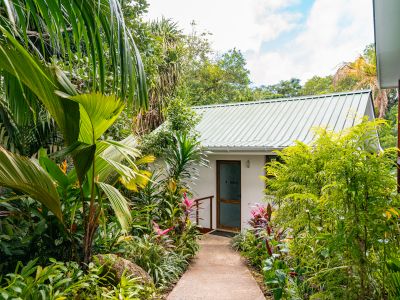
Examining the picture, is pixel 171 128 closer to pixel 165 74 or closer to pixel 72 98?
pixel 165 74

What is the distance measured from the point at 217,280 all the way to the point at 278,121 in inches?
220

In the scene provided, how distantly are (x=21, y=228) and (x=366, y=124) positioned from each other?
4.07 metres

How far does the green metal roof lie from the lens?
26.9 feet

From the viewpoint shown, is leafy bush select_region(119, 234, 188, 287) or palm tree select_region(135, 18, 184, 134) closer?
leafy bush select_region(119, 234, 188, 287)

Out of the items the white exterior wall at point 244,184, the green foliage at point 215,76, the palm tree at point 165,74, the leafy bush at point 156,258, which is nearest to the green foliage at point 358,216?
the leafy bush at point 156,258

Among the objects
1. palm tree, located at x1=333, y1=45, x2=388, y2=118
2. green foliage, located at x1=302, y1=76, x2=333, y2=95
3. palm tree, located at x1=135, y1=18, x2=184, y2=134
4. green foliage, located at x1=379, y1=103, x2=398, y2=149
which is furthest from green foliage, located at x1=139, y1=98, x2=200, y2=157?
green foliage, located at x1=302, y1=76, x2=333, y2=95

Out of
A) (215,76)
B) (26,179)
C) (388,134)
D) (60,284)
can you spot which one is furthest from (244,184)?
(215,76)

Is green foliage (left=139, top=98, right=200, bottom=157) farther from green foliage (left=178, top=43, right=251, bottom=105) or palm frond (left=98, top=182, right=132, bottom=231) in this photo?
green foliage (left=178, top=43, right=251, bottom=105)

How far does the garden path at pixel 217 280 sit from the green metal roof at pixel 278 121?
2.85m

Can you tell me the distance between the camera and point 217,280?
527cm

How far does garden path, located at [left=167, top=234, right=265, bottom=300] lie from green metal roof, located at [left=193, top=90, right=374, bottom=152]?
2.85m

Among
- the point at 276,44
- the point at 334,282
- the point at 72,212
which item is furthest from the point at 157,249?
the point at 276,44

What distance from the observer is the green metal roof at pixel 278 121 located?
8.21 meters

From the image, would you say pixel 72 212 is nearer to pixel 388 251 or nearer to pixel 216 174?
pixel 388 251
